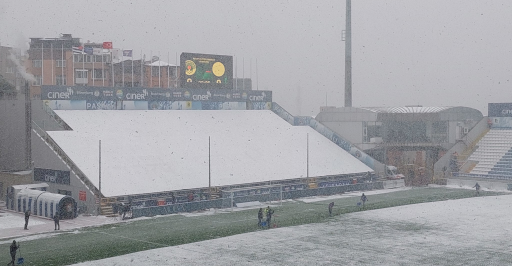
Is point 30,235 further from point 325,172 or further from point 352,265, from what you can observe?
point 325,172

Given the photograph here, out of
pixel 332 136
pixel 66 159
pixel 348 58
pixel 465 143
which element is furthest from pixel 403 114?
pixel 66 159

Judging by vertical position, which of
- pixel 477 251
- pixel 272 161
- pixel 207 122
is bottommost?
pixel 477 251

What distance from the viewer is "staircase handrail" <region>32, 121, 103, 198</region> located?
42.4m

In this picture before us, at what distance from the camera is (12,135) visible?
5519 cm

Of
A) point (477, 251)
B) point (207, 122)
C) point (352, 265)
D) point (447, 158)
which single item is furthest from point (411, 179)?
point (352, 265)

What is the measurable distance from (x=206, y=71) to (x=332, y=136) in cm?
1636

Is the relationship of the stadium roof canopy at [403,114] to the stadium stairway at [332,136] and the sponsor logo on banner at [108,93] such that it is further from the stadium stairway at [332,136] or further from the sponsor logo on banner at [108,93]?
the sponsor logo on banner at [108,93]

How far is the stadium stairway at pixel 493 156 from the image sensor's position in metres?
60.2

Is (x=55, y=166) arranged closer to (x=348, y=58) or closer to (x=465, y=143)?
(x=465, y=143)

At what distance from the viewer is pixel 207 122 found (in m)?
61.5

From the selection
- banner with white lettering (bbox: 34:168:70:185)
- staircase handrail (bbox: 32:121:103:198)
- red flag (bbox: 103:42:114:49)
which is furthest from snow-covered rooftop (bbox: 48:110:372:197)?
red flag (bbox: 103:42:114:49)

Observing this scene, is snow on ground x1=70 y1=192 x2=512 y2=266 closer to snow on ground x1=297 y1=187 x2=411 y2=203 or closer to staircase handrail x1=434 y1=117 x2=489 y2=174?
snow on ground x1=297 y1=187 x2=411 y2=203

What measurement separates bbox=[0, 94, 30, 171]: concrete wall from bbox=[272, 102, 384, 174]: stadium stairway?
2961cm

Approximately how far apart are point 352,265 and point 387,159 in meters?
45.1
